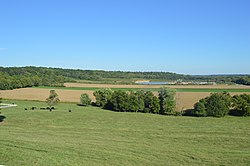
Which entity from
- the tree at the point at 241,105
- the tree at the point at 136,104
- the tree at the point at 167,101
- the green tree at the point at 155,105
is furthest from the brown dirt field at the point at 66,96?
the tree at the point at 241,105

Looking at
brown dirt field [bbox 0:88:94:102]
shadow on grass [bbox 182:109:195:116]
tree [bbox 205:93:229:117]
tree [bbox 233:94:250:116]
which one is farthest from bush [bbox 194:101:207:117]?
brown dirt field [bbox 0:88:94:102]

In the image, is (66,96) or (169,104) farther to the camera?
(66,96)

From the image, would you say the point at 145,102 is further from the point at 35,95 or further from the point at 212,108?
the point at 35,95

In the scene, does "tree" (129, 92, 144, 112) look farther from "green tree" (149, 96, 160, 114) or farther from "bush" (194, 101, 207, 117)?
"bush" (194, 101, 207, 117)

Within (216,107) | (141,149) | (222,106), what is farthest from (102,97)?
(141,149)

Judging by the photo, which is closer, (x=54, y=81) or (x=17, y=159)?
(x=17, y=159)

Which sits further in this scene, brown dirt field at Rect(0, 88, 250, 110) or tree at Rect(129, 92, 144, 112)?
brown dirt field at Rect(0, 88, 250, 110)

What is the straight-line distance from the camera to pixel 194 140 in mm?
36781

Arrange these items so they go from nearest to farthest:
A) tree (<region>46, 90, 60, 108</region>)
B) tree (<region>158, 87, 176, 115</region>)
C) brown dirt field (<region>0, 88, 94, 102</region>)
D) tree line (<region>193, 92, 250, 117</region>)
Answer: tree line (<region>193, 92, 250, 117</region>) → tree (<region>158, 87, 176, 115</region>) → tree (<region>46, 90, 60, 108</region>) → brown dirt field (<region>0, 88, 94, 102</region>)

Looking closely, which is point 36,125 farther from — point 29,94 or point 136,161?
point 29,94

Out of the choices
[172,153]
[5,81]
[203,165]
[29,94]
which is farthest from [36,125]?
[5,81]

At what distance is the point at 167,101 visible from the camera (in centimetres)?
7331

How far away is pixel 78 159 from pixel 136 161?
457 centimetres

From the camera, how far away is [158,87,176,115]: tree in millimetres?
71438
